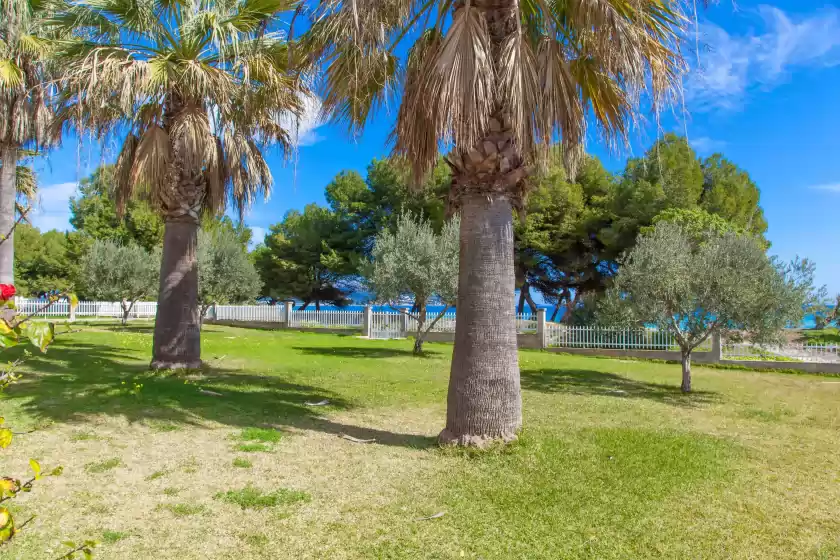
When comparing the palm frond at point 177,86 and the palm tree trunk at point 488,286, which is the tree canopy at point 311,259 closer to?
the palm frond at point 177,86

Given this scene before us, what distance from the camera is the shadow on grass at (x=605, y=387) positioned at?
1103 cm

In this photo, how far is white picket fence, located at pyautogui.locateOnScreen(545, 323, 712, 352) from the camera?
19.3 metres

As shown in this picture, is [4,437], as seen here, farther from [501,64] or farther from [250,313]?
[250,313]

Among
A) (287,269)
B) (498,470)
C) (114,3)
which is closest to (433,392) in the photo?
(498,470)

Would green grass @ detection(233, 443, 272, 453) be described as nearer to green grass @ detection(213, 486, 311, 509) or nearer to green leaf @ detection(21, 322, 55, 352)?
green grass @ detection(213, 486, 311, 509)

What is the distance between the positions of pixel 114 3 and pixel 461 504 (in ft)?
32.9

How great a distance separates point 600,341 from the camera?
68.2ft

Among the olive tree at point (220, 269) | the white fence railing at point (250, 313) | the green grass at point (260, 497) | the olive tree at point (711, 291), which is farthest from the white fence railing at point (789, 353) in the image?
the white fence railing at point (250, 313)

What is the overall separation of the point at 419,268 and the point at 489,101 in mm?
11567

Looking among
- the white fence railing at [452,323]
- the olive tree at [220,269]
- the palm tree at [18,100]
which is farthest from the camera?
the olive tree at [220,269]

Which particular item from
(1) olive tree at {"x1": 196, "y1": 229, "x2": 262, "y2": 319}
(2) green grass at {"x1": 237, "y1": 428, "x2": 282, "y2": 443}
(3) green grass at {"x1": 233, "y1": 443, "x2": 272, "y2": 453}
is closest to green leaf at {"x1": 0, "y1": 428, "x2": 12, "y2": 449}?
(3) green grass at {"x1": 233, "y1": 443, "x2": 272, "y2": 453}

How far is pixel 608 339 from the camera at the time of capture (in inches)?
814

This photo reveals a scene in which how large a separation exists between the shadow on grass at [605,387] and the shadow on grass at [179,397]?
4918 millimetres

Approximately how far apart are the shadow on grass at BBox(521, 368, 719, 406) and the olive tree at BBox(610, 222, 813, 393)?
643mm
